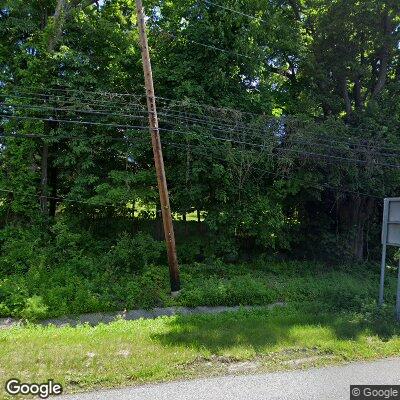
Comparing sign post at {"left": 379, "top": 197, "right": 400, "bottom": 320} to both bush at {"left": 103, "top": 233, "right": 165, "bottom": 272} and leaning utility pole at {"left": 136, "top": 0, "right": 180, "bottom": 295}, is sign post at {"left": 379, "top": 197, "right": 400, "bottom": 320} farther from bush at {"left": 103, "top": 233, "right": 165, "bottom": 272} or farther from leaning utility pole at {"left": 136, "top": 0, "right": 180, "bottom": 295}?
bush at {"left": 103, "top": 233, "right": 165, "bottom": 272}

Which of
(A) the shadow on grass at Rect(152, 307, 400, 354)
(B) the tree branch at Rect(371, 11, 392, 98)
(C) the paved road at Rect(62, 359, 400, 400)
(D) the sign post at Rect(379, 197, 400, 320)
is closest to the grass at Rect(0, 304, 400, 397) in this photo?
(A) the shadow on grass at Rect(152, 307, 400, 354)

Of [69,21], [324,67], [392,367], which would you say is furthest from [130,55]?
[392,367]

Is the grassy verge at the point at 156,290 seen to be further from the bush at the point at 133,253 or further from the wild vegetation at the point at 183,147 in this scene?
the bush at the point at 133,253

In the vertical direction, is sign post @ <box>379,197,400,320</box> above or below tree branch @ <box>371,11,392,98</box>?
below

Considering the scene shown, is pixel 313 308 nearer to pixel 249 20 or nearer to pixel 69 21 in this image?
pixel 249 20

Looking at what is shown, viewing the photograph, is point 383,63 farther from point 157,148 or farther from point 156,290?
point 156,290

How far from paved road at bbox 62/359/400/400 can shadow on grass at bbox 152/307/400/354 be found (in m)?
1.12

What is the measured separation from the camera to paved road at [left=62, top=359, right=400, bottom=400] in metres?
4.65

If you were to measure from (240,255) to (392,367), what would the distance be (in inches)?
437

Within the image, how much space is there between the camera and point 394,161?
1627cm

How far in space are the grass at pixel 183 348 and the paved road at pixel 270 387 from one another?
0.30 metres

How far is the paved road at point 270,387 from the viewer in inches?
183

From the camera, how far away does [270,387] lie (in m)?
4.96

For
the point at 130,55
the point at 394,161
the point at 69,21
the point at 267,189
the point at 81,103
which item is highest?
the point at 69,21
